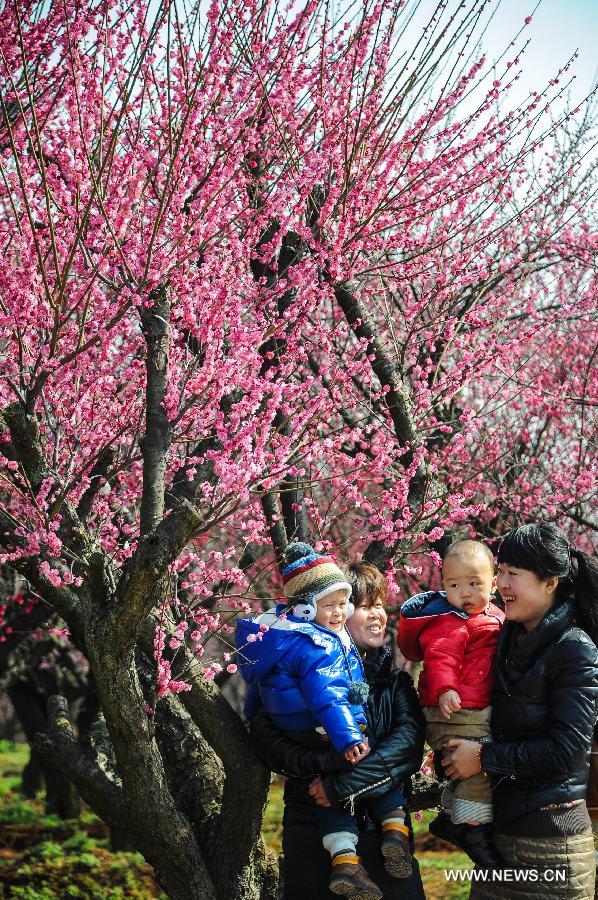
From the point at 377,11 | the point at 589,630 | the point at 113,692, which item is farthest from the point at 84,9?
the point at 589,630

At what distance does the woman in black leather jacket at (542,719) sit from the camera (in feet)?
8.61

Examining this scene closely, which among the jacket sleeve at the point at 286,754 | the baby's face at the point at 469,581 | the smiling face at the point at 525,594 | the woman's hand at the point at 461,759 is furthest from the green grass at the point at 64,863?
the smiling face at the point at 525,594

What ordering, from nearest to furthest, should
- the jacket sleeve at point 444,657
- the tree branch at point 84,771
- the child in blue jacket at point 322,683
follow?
the child in blue jacket at point 322,683 → the jacket sleeve at point 444,657 → the tree branch at point 84,771

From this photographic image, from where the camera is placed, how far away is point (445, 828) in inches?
117

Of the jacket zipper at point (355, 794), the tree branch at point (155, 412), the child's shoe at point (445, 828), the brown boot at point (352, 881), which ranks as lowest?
the brown boot at point (352, 881)

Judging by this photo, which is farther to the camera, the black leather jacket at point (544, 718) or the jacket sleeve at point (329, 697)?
the jacket sleeve at point (329, 697)

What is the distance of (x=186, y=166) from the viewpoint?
3924 mm

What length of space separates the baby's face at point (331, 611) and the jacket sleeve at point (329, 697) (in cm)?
19

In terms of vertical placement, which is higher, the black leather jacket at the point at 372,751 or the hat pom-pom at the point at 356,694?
the hat pom-pom at the point at 356,694

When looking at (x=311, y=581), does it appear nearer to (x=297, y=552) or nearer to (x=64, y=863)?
(x=297, y=552)

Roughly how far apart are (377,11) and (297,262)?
135 centimetres

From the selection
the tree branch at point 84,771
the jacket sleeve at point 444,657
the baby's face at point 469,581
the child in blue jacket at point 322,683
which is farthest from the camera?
the tree branch at point 84,771

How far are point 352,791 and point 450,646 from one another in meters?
0.63

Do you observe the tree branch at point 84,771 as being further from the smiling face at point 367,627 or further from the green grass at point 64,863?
the green grass at point 64,863
